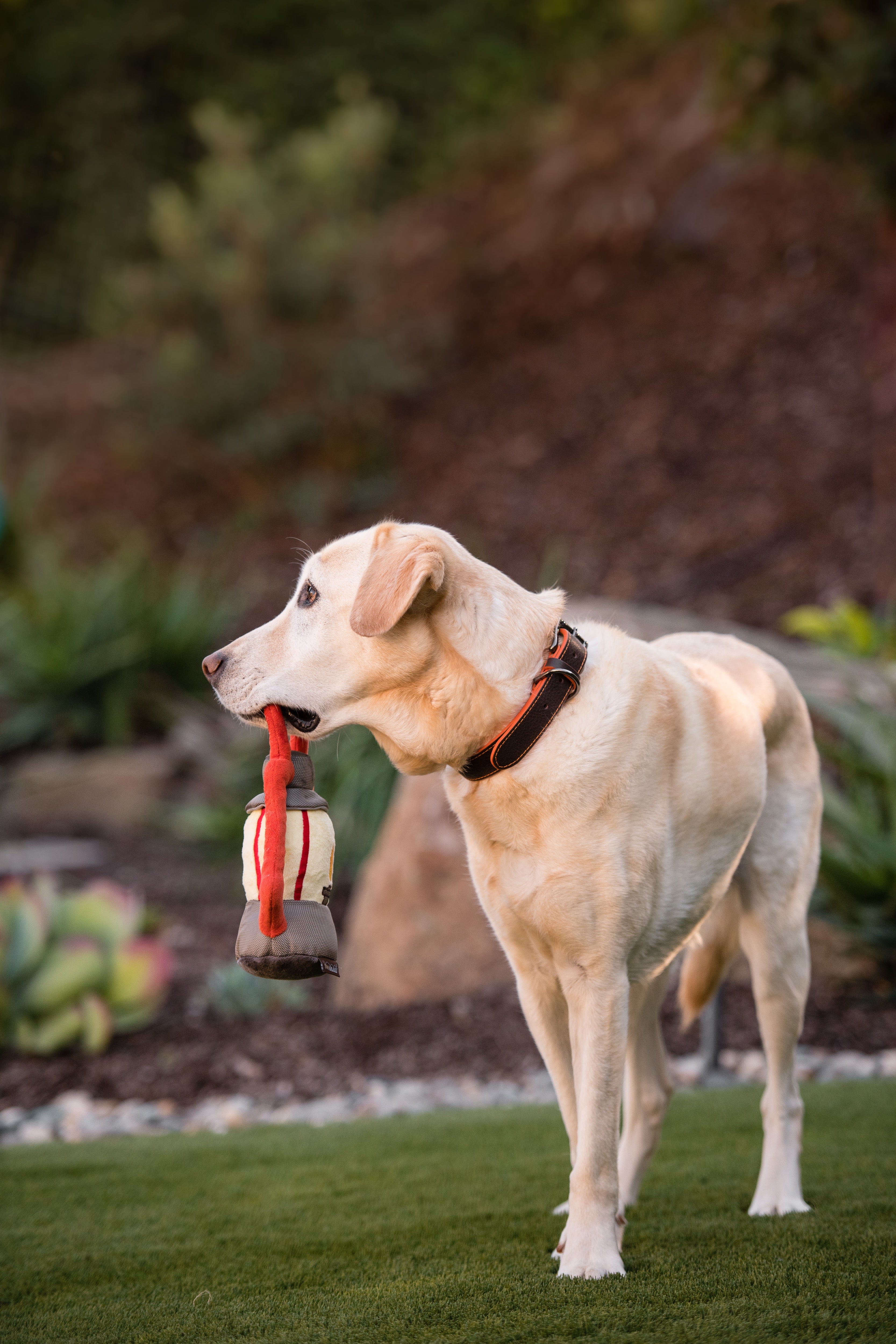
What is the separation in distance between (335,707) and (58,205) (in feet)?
39.0

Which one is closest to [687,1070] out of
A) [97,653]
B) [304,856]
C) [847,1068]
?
[847,1068]

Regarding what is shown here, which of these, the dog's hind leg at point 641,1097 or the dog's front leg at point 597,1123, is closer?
the dog's front leg at point 597,1123

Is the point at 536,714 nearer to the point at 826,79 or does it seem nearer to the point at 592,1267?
the point at 592,1267

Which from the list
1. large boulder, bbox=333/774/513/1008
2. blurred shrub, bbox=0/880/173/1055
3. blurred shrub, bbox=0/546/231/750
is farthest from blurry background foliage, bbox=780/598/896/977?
blurred shrub, bbox=0/546/231/750

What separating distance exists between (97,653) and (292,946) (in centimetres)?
646

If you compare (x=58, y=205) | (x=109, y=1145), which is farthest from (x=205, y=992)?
(x=58, y=205)

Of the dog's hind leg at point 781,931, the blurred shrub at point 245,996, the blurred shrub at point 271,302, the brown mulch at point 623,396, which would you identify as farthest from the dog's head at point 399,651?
the blurred shrub at point 271,302

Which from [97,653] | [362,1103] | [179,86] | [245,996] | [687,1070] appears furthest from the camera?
[179,86]

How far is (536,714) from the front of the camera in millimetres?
2346

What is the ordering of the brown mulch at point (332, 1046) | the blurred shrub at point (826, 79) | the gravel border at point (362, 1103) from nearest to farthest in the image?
the gravel border at point (362, 1103), the brown mulch at point (332, 1046), the blurred shrub at point (826, 79)

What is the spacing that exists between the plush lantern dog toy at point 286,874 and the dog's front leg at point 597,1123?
500mm

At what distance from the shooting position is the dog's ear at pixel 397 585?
7.44 feet

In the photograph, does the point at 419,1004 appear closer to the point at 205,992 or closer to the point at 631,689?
the point at 205,992

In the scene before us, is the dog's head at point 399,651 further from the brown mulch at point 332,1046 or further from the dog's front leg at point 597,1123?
the brown mulch at point 332,1046
